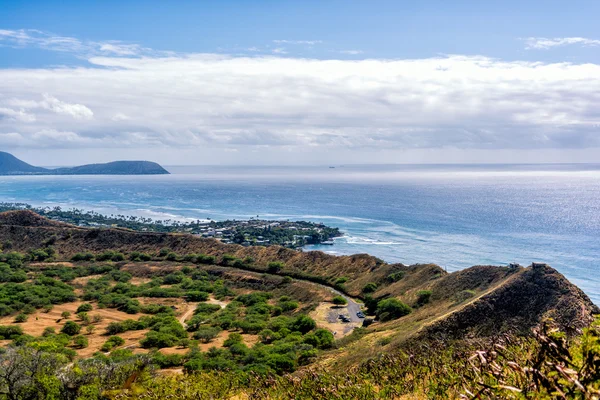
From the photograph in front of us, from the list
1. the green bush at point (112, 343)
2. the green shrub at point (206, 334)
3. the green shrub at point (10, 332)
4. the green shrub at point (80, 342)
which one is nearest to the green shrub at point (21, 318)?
the green shrub at point (10, 332)

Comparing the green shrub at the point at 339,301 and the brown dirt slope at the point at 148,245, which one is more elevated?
the brown dirt slope at the point at 148,245

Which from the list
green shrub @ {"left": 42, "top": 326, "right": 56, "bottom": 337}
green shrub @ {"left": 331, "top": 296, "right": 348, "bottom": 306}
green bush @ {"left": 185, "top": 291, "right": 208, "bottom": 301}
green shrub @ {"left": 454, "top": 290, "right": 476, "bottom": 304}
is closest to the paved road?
green shrub @ {"left": 331, "top": 296, "right": 348, "bottom": 306}

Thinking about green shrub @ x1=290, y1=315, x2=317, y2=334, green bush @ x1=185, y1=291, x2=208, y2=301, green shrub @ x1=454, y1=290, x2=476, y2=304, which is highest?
green shrub @ x1=454, y1=290, x2=476, y2=304

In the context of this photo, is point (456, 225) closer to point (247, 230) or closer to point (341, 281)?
point (247, 230)

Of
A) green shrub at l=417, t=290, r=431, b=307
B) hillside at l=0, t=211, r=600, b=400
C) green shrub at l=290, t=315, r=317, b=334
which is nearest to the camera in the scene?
hillside at l=0, t=211, r=600, b=400

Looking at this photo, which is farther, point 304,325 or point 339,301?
point 339,301

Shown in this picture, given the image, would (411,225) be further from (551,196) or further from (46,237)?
(551,196)

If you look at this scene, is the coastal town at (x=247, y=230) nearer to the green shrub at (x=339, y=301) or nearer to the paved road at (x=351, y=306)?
the paved road at (x=351, y=306)

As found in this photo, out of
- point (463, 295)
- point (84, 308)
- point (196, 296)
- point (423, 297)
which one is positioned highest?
point (463, 295)

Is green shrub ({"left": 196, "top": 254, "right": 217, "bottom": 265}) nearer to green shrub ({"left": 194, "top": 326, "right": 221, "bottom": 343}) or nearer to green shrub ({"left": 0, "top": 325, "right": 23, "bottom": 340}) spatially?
green shrub ({"left": 194, "top": 326, "right": 221, "bottom": 343})

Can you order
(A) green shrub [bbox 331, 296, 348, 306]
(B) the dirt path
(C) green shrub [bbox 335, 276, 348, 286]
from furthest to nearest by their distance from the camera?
(C) green shrub [bbox 335, 276, 348, 286], (A) green shrub [bbox 331, 296, 348, 306], (B) the dirt path

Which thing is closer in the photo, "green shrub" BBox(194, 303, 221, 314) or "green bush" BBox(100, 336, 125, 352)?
"green bush" BBox(100, 336, 125, 352)

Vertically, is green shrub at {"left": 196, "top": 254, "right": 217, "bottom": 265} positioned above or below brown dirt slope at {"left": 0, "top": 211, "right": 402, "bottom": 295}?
below

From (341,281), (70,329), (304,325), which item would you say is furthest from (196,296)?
(341,281)
